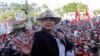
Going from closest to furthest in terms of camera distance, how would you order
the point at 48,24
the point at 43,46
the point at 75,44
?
the point at 43,46
the point at 48,24
the point at 75,44

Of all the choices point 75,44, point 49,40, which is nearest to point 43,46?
point 49,40

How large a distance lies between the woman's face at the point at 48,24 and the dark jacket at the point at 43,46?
9 centimetres

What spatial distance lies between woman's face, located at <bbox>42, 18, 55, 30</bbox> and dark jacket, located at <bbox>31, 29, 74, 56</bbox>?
0.09 metres

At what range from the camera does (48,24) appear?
124 inches

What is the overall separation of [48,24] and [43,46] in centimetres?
22

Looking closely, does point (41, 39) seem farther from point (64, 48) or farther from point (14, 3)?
point (14, 3)

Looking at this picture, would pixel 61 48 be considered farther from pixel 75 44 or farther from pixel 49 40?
pixel 75 44

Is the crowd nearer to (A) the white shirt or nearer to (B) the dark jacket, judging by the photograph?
(A) the white shirt

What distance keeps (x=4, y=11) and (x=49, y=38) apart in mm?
58768

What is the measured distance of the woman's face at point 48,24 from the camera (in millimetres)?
3129

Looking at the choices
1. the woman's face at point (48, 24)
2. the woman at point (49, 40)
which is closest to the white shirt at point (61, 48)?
the woman at point (49, 40)

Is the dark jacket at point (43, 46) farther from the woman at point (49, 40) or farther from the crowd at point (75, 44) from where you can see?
the crowd at point (75, 44)

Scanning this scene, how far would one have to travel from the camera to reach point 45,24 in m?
3.16

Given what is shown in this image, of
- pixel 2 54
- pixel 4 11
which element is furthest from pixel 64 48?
pixel 4 11
